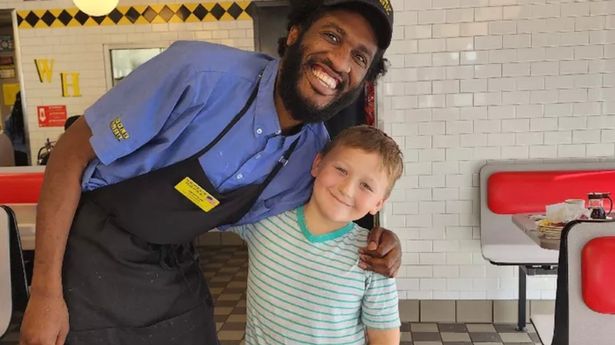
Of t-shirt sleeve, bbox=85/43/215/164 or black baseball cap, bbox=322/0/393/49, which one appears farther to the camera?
black baseball cap, bbox=322/0/393/49

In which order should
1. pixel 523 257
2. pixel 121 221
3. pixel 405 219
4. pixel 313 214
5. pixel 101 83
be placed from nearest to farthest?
1. pixel 121 221
2. pixel 313 214
3. pixel 523 257
4. pixel 405 219
5. pixel 101 83

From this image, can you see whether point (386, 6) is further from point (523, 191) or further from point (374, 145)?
point (523, 191)

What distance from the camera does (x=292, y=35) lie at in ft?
4.83

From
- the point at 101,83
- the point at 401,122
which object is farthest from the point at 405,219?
the point at 101,83

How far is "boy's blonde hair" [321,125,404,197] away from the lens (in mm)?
1406

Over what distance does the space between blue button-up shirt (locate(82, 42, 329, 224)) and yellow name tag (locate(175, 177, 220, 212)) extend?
4cm

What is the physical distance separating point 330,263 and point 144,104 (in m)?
0.57

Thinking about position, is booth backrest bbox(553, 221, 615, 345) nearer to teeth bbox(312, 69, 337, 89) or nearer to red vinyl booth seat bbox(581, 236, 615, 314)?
red vinyl booth seat bbox(581, 236, 615, 314)

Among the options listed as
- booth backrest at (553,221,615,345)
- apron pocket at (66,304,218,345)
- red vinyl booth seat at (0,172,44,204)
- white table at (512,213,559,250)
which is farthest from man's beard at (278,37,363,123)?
red vinyl booth seat at (0,172,44,204)

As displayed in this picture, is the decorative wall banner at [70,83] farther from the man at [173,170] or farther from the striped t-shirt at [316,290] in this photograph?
the striped t-shirt at [316,290]

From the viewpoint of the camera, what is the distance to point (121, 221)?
1287 millimetres

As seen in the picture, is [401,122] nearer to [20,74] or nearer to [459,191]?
[459,191]

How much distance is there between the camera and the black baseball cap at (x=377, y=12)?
1.32 m

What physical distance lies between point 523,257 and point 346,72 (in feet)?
8.60
